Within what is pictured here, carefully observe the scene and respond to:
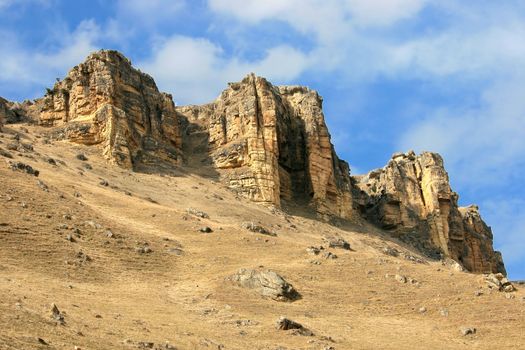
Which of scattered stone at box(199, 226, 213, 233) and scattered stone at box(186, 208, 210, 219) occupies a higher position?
scattered stone at box(186, 208, 210, 219)

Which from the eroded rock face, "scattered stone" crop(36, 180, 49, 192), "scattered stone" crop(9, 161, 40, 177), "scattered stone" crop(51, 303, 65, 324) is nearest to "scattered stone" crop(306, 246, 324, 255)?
"scattered stone" crop(36, 180, 49, 192)

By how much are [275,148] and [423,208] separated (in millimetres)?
21079

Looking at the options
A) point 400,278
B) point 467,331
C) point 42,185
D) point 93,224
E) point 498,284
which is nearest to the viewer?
point 467,331

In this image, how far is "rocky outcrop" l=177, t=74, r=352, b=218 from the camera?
63.0m

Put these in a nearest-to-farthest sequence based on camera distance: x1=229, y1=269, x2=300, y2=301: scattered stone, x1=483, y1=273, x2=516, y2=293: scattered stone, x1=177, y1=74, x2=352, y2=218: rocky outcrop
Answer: x1=229, y1=269, x2=300, y2=301: scattered stone < x1=483, y1=273, x2=516, y2=293: scattered stone < x1=177, y1=74, x2=352, y2=218: rocky outcrop

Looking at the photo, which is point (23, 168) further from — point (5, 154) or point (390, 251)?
point (390, 251)

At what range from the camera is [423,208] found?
3068 inches

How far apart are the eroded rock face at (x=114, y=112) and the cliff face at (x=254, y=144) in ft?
0.37

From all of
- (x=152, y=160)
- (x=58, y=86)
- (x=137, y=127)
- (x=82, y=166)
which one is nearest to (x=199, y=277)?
(x=82, y=166)

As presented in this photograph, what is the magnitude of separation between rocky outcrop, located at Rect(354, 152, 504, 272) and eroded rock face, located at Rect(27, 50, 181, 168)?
72.7ft

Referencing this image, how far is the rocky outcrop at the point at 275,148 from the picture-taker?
6303 centimetres

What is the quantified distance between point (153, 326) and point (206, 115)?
57749 millimetres

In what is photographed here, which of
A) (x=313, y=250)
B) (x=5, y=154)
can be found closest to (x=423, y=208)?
(x=313, y=250)

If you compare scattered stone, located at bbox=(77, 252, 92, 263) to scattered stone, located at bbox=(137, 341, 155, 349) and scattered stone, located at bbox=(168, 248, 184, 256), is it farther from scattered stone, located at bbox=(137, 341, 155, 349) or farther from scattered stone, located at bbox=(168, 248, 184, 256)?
scattered stone, located at bbox=(137, 341, 155, 349)
